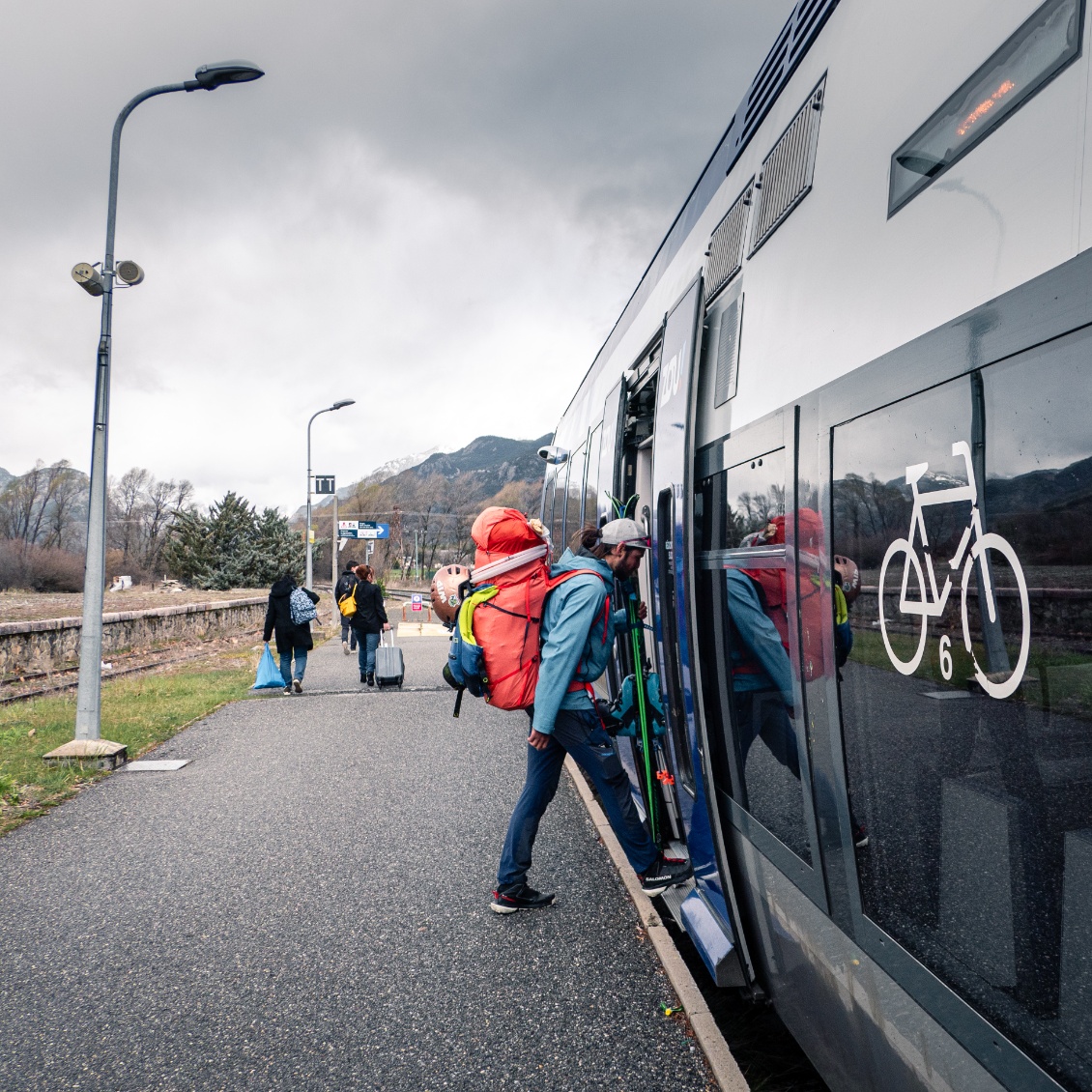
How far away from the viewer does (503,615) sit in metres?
3.75

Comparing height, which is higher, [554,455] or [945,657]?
[554,455]

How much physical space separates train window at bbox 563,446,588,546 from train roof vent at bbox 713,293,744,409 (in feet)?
10.7

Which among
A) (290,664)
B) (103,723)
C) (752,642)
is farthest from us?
(290,664)

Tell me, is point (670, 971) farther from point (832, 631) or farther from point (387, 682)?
point (387, 682)

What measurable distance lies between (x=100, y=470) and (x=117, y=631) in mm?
11399

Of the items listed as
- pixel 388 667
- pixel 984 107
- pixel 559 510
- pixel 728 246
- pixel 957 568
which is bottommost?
pixel 388 667

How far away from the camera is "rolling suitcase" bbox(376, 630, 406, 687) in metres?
11.5

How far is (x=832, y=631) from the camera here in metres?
2.01

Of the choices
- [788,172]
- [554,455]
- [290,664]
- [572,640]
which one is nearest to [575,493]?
[554,455]

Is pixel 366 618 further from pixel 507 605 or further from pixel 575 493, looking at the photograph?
pixel 507 605

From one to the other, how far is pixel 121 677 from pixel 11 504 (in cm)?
7964

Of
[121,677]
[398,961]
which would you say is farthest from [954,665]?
[121,677]

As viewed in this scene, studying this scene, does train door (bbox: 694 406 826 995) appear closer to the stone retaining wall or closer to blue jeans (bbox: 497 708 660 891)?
blue jeans (bbox: 497 708 660 891)

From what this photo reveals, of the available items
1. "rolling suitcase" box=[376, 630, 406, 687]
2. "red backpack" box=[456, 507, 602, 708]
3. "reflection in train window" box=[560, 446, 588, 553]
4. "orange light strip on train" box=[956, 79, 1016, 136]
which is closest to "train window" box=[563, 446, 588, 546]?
"reflection in train window" box=[560, 446, 588, 553]
